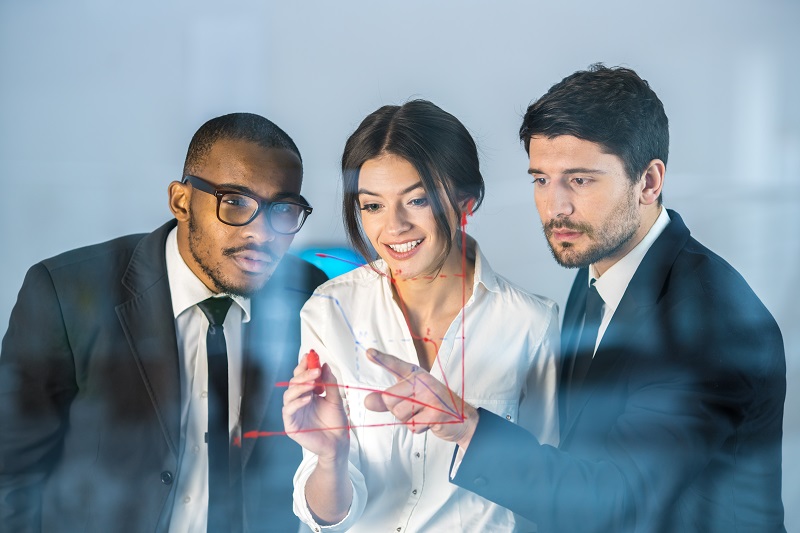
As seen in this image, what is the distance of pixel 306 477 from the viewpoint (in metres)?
0.72

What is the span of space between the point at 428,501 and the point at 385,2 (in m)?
0.56

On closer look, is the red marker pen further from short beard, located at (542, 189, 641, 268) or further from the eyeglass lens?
short beard, located at (542, 189, 641, 268)

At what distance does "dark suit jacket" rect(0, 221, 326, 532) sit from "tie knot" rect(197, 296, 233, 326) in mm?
31

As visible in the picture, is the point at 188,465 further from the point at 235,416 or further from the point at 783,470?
the point at 783,470

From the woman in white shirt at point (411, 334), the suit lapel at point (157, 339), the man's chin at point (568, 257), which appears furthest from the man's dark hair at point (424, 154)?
the suit lapel at point (157, 339)

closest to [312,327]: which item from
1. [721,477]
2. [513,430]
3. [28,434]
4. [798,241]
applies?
[513,430]

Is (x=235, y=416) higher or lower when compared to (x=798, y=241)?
lower

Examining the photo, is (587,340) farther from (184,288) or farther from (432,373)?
(184,288)

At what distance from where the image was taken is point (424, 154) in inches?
26.6

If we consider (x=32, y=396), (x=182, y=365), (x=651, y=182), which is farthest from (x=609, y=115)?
(x=32, y=396)

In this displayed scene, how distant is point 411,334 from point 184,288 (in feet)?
0.83

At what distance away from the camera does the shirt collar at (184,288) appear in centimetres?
74

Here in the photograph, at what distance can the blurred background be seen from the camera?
754mm

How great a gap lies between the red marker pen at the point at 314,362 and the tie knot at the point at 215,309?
4.2 inches
